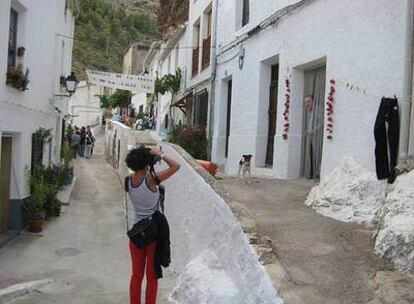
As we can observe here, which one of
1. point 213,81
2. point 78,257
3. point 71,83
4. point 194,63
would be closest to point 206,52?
point 194,63

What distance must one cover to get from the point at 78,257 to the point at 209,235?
469 centimetres

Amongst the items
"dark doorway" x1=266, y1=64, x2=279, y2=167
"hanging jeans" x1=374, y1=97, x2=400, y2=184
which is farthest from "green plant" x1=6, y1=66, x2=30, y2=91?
"hanging jeans" x1=374, y1=97, x2=400, y2=184

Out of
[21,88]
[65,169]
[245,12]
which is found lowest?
[65,169]

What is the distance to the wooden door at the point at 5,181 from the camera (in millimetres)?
11078

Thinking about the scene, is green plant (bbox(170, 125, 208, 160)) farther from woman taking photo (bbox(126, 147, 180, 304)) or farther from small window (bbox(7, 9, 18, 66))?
woman taking photo (bbox(126, 147, 180, 304))

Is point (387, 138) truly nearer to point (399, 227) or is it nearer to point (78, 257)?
point (399, 227)

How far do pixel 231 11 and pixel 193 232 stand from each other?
28.9 ft

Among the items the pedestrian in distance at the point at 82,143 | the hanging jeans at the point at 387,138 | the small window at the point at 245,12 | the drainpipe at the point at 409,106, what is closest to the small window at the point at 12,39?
the small window at the point at 245,12

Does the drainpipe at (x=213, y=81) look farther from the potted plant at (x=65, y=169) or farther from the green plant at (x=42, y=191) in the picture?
the potted plant at (x=65, y=169)

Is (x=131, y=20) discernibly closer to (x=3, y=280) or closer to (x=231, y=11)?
(x=231, y=11)

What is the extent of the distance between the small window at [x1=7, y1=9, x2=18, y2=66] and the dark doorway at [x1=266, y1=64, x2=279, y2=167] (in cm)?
546

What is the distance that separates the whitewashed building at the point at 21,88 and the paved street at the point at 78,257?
1.10 m

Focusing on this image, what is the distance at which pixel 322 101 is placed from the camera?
31.7 feet

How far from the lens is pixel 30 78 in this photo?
39.6ft
